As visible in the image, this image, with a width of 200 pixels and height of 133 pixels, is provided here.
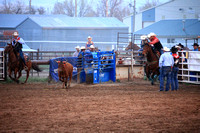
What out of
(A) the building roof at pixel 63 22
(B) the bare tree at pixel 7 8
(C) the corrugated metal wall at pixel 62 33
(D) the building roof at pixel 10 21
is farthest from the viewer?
(B) the bare tree at pixel 7 8

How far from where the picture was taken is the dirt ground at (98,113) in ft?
21.8

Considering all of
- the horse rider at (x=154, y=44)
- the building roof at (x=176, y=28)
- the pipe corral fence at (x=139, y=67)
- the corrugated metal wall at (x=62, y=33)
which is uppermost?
the building roof at (x=176, y=28)

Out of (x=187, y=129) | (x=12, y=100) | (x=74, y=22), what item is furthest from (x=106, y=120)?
(x=74, y=22)

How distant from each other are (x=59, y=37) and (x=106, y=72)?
2211 centimetres

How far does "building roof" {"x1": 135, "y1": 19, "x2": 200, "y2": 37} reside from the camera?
43.5m

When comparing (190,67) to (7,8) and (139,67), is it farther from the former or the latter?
(7,8)

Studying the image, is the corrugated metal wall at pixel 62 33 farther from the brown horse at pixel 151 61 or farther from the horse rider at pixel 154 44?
the brown horse at pixel 151 61

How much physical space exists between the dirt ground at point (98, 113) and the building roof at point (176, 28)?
34.1m

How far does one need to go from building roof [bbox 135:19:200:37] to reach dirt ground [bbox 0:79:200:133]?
34.1m

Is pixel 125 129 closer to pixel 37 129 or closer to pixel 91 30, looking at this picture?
pixel 37 129

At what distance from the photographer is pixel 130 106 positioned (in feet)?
29.8

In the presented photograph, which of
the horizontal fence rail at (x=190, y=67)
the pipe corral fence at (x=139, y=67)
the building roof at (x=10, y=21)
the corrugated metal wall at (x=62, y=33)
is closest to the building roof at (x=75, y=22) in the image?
the corrugated metal wall at (x=62, y=33)

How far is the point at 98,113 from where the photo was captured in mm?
8055

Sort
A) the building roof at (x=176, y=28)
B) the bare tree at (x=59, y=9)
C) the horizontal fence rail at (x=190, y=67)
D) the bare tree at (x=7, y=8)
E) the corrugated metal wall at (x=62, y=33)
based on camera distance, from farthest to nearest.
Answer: the bare tree at (x=59, y=9), the bare tree at (x=7, y=8), the building roof at (x=176, y=28), the corrugated metal wall at (x=62, y=33), the horizontal fence rail at (x=190, y=67)
